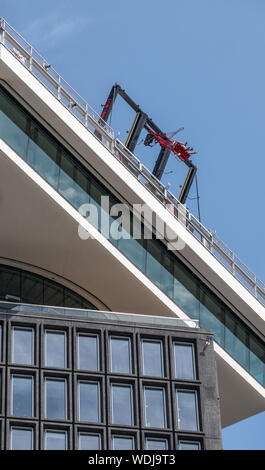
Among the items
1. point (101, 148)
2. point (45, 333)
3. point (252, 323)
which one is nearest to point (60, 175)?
point (101, 148)

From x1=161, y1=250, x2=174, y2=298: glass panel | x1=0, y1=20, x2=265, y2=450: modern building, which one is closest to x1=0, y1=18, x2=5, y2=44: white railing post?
x1=0, y1=20, x2=265, y2=450: modern building

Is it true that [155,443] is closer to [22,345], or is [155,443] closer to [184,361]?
[184,361]

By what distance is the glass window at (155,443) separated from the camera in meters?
70.3

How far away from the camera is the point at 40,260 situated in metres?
79.1

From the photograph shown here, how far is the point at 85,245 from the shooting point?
77125 millimetres

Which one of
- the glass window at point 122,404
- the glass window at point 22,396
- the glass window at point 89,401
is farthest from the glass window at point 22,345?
the glass window at point 122,404

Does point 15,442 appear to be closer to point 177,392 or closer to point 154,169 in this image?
point 177,392

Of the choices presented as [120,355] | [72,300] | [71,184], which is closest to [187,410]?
[120,355]

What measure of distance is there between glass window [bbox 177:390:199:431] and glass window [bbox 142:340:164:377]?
4.86 feet

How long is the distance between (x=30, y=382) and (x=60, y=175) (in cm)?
1092

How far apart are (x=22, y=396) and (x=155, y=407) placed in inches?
250

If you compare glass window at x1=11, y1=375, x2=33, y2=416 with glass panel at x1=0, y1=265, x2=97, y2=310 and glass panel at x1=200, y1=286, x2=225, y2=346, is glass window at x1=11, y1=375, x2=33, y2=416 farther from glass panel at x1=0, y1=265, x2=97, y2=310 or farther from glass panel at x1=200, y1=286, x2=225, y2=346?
glass panel at x1=200, y1=286, x2=225, y2=346

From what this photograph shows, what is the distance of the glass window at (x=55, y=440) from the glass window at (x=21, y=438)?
751 mm

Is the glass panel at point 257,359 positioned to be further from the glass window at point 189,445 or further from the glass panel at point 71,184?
the glass panel at point 71,184
